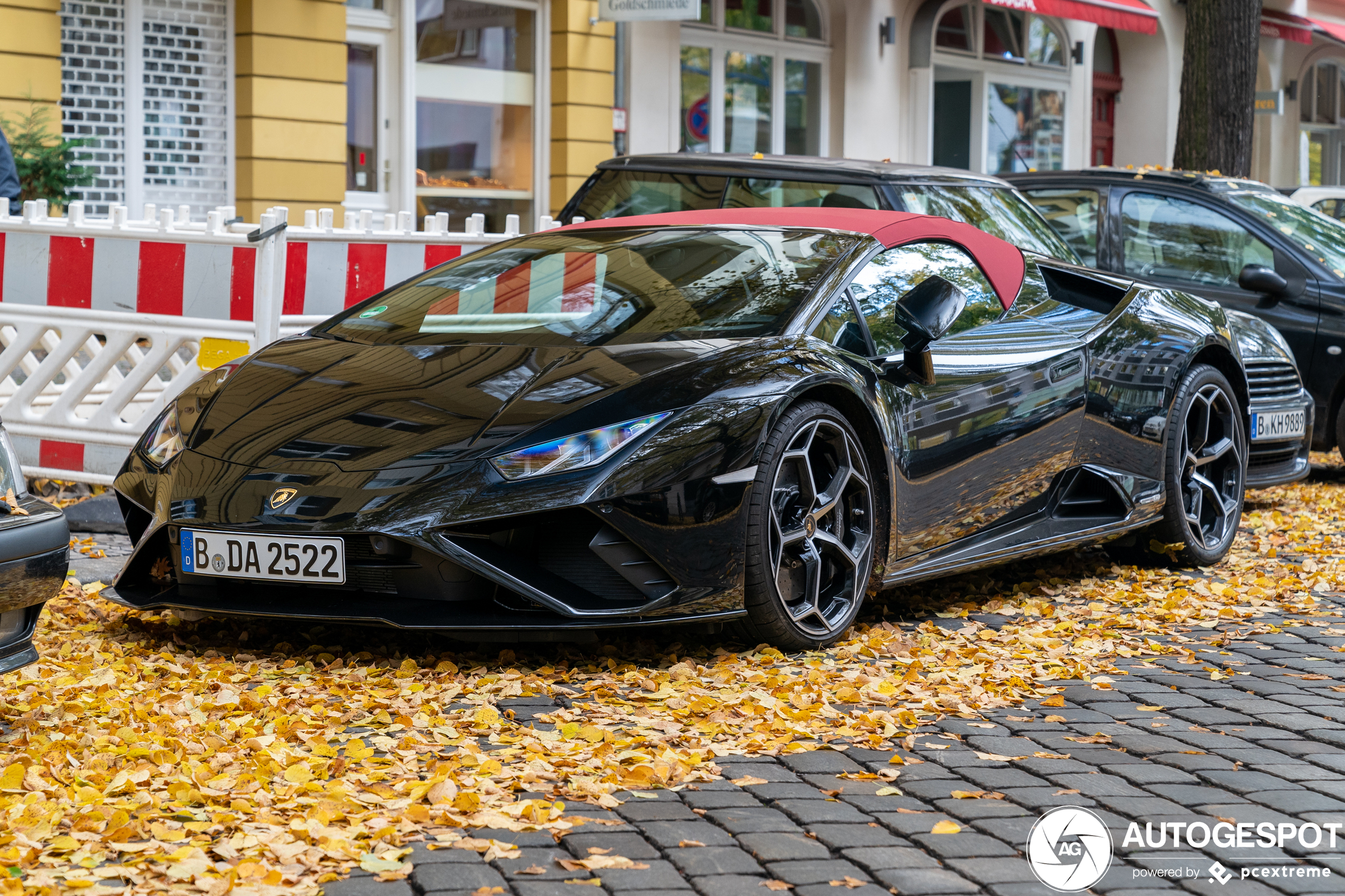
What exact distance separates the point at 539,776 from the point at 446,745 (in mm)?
313

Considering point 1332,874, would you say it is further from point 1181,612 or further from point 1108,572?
point 1108,572

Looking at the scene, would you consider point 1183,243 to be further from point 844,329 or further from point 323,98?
point 323,98

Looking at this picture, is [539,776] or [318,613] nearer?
[539,776]

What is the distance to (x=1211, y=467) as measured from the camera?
6664 millimetres

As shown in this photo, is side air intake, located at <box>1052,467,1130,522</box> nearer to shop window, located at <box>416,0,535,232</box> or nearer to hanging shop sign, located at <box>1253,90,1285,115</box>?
shop window, located at <box>416,0,535,232</box>

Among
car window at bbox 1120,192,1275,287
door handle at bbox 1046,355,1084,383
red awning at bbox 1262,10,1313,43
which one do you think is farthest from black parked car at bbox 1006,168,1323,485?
red awning at bbox 1262,10,1313,43

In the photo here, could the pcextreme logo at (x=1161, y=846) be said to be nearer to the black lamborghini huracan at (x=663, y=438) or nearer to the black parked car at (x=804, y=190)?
the black lamborghini huracan at (x=663, y=438)

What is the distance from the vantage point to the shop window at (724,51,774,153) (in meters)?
17.9

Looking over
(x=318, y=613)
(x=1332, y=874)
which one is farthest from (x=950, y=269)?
(x=1332, y=874)

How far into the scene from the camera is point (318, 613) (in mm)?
4320

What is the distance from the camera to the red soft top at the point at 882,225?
5469mm

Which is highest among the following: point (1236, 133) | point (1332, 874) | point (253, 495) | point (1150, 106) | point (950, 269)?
point (1150, 106)

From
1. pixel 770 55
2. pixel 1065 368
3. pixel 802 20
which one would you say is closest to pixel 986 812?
pixel 1065 368

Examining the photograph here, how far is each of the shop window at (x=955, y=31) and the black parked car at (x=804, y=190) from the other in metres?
12.9
